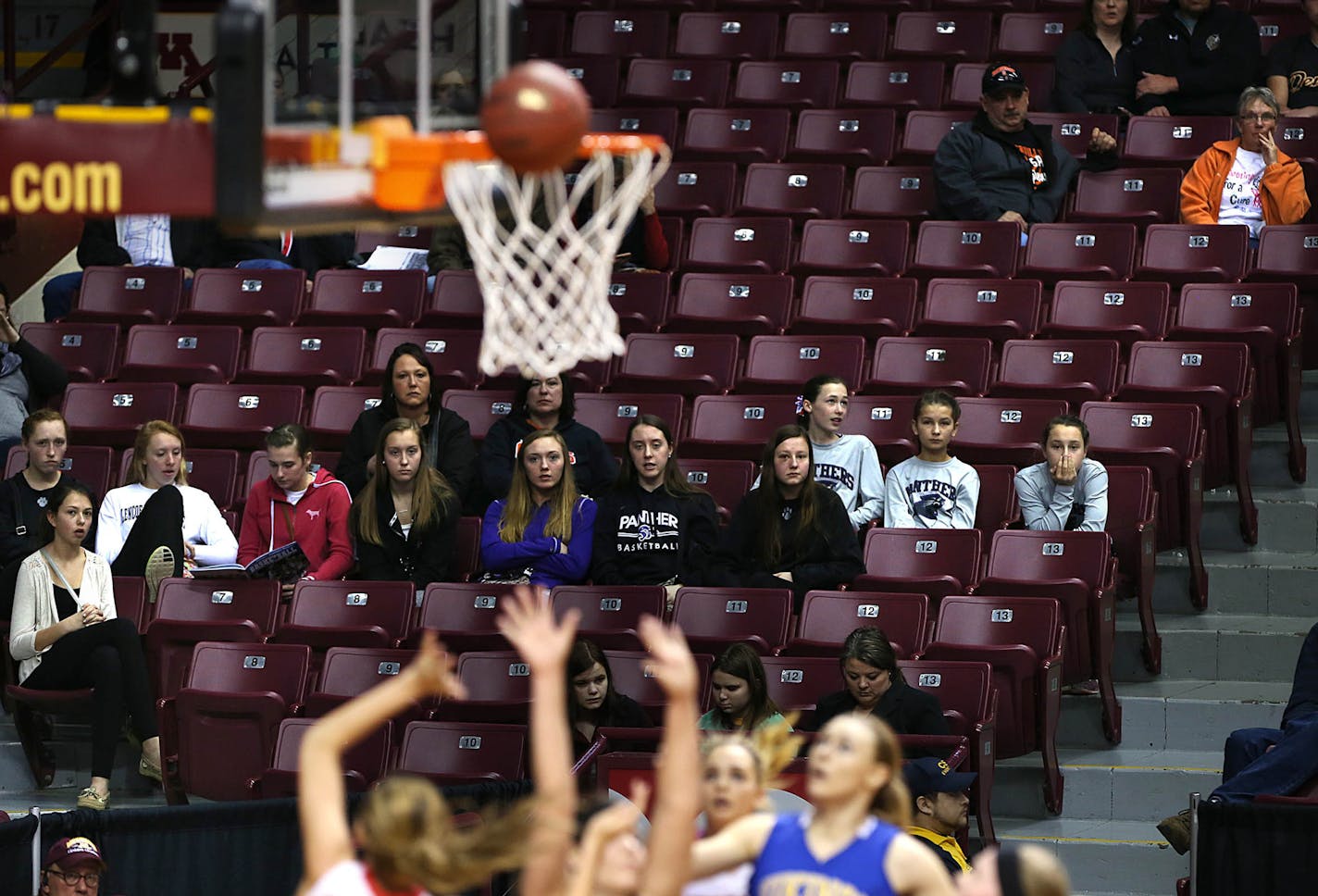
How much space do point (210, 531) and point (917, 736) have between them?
12.3ft

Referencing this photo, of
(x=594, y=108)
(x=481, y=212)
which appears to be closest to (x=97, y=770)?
(x=481, y=212)

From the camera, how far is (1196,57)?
11.4 meters

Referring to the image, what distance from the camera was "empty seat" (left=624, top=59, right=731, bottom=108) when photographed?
12367 mm

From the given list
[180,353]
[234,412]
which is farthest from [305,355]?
[180,353]

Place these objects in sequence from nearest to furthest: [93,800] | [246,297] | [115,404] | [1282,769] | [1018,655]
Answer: [1282,769]
[1018,655]
[93,800]
[115,404]
[246,297]

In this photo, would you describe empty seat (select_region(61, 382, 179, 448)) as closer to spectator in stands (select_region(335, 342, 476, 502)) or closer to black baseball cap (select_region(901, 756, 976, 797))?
spectator in stands (select_region(335, 342, 476, 502))

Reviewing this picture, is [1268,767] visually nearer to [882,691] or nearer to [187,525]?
[882,691]

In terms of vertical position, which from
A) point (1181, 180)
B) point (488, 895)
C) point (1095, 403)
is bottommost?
point (488, 895)

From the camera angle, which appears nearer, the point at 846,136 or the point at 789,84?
the point at 846,136

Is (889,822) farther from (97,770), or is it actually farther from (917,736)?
(97,770)

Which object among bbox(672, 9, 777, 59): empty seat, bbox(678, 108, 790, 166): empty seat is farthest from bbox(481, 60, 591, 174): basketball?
bbox(672, 9, 777, 59): empty seat

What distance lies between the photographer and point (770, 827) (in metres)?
4.59

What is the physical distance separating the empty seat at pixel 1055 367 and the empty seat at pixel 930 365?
11cm

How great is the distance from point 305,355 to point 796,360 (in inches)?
102
